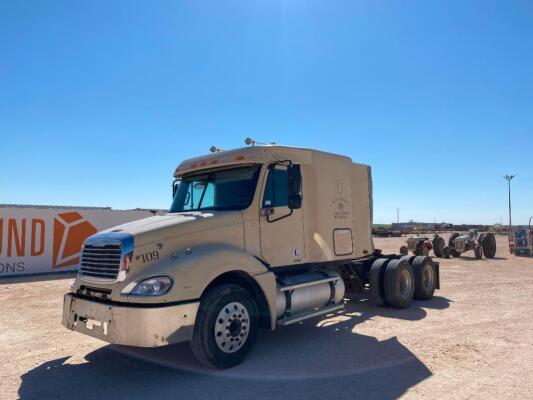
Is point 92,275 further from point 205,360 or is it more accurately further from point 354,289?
point 354,289

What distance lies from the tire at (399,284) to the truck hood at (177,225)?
4.57 metres

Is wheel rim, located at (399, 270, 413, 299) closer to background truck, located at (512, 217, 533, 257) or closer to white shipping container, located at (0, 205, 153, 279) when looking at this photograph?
white shipping container, located at (0, 205, 153, 279)

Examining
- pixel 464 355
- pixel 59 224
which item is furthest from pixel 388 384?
pixel 59 224

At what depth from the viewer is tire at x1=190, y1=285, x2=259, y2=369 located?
17.2 ft

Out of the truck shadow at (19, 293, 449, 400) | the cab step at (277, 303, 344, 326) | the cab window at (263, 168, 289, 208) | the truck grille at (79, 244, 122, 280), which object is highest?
the cab window at (263, 168, 289, 208)

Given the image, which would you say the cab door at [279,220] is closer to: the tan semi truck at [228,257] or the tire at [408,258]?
the tan semi truck at [228,257]

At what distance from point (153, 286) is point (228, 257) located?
1.09 meters

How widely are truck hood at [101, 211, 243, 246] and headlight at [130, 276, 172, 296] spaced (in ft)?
1.72

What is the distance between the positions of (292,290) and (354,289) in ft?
13.8

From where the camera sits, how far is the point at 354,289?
10422mm

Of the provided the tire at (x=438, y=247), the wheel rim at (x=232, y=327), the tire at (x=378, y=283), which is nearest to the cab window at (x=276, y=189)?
the wheel rim at (x=232, y=327)

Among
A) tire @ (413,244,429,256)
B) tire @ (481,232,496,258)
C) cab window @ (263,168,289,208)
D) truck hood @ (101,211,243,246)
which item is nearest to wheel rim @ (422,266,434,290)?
cab window @ (263,168,289,208)

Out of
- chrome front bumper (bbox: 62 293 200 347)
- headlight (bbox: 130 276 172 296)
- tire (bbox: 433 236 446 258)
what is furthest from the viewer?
tire (bbox: 433 236 446 258)

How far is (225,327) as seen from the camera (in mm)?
5477
